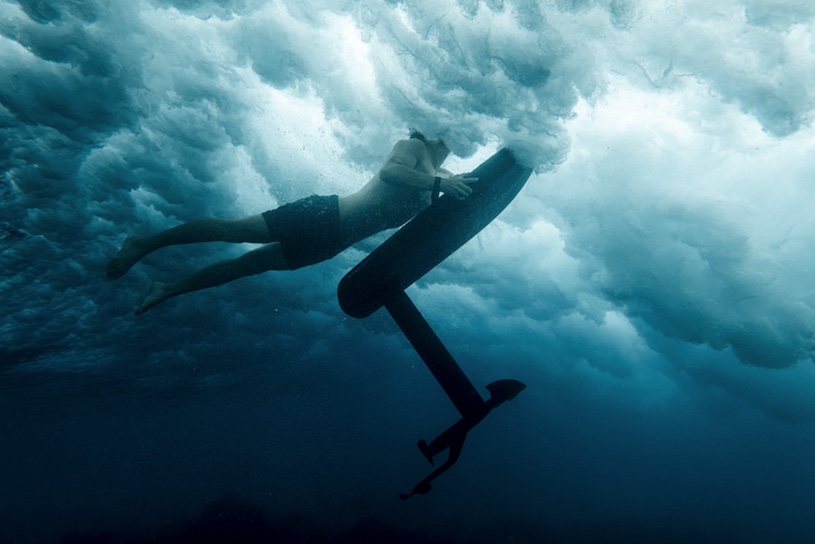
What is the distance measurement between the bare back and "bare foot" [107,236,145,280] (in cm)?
205

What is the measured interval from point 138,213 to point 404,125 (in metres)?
10.1

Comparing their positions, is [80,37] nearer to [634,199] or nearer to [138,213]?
[138,213]

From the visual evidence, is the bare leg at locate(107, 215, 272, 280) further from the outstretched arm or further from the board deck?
the outstretched arm

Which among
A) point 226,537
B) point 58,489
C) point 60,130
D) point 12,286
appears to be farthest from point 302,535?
point 58,489

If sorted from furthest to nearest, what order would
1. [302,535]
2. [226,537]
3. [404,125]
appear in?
[302,535]
[226,537]
[404,125]

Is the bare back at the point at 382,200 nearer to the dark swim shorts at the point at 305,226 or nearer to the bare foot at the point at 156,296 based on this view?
the dark swim shorts at the point at 305,226

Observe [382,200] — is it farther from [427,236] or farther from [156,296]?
[156,296]

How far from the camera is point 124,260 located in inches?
137

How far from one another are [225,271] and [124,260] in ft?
2.92

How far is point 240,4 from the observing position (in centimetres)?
622

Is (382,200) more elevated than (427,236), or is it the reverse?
(382,200)

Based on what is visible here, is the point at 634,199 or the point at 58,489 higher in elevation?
the point at 58,489

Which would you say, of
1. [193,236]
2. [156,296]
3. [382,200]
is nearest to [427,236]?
[382,200]

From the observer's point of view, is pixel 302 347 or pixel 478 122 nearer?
pixel 478 122
